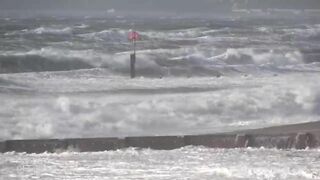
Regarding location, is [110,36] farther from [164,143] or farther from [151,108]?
[164,143]

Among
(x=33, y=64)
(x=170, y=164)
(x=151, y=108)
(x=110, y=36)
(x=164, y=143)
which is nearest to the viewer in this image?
(x=170, y=164)

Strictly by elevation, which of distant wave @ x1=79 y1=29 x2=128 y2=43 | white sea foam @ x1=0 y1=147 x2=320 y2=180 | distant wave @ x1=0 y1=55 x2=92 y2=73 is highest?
distant wave @ x1=79 y1=29 x2=128 y2=43

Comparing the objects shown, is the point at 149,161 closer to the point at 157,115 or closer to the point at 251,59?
the point at 157,115

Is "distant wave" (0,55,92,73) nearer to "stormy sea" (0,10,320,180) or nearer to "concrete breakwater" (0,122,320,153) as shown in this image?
"stormy sea" (0,10,320,180)

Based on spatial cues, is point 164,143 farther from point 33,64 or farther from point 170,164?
point 33,64

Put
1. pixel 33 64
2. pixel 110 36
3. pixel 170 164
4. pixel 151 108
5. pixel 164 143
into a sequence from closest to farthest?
1. pixel 170 164
2. pixel 164 143
3. pixel 151 108
4. pixel 33 64
5. pixel 110 36

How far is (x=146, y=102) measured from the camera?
527 inches

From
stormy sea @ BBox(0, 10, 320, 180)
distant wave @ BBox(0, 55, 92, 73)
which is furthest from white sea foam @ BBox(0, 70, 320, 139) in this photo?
distant wave @ BBox(0, 55, 92, 73)

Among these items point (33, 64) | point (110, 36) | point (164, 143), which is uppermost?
point (110, 36)

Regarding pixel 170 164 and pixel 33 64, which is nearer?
Result: pixel 170 164

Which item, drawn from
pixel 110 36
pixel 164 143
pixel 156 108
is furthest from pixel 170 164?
pixel 110 36

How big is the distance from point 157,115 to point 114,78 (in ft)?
28.0

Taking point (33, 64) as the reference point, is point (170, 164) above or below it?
above

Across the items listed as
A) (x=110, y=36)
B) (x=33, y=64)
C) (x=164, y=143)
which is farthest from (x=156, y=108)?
(x=110, y=36)
